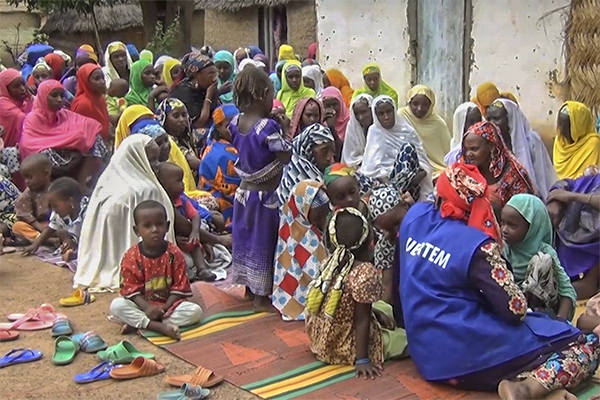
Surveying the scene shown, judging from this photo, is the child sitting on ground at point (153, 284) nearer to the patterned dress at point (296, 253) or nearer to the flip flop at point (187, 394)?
the patterned dress at point (296, 253)

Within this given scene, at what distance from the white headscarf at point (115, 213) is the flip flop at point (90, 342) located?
1.09 metres

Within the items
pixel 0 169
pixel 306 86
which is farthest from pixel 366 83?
pixel 0 169

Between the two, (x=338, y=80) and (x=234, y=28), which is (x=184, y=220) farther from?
(x=234, y=28)

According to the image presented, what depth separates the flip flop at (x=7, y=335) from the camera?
15.8 ft

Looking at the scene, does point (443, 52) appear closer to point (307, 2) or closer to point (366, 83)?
point (366, 83)

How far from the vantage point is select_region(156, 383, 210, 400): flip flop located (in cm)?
388

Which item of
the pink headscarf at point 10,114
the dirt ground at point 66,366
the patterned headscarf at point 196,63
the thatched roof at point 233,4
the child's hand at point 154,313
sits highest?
the thatched roof at point 233,4

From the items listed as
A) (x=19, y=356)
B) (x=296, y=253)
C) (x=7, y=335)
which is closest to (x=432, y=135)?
(x=296, y=253)

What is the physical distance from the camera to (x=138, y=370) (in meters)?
4.21

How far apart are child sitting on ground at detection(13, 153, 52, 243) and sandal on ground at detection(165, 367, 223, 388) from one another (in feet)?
11.0

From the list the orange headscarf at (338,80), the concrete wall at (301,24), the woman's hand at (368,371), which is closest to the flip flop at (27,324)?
the woman's hand at (368,371)

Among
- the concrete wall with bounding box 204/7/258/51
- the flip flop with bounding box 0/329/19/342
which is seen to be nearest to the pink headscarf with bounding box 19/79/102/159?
the flip flop with bounding box 0/329/19/342

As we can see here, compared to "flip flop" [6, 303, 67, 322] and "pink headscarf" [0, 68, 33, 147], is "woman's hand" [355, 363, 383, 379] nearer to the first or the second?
"flip flop" [6, 303, 67, 322]

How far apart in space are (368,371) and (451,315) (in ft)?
2.07
